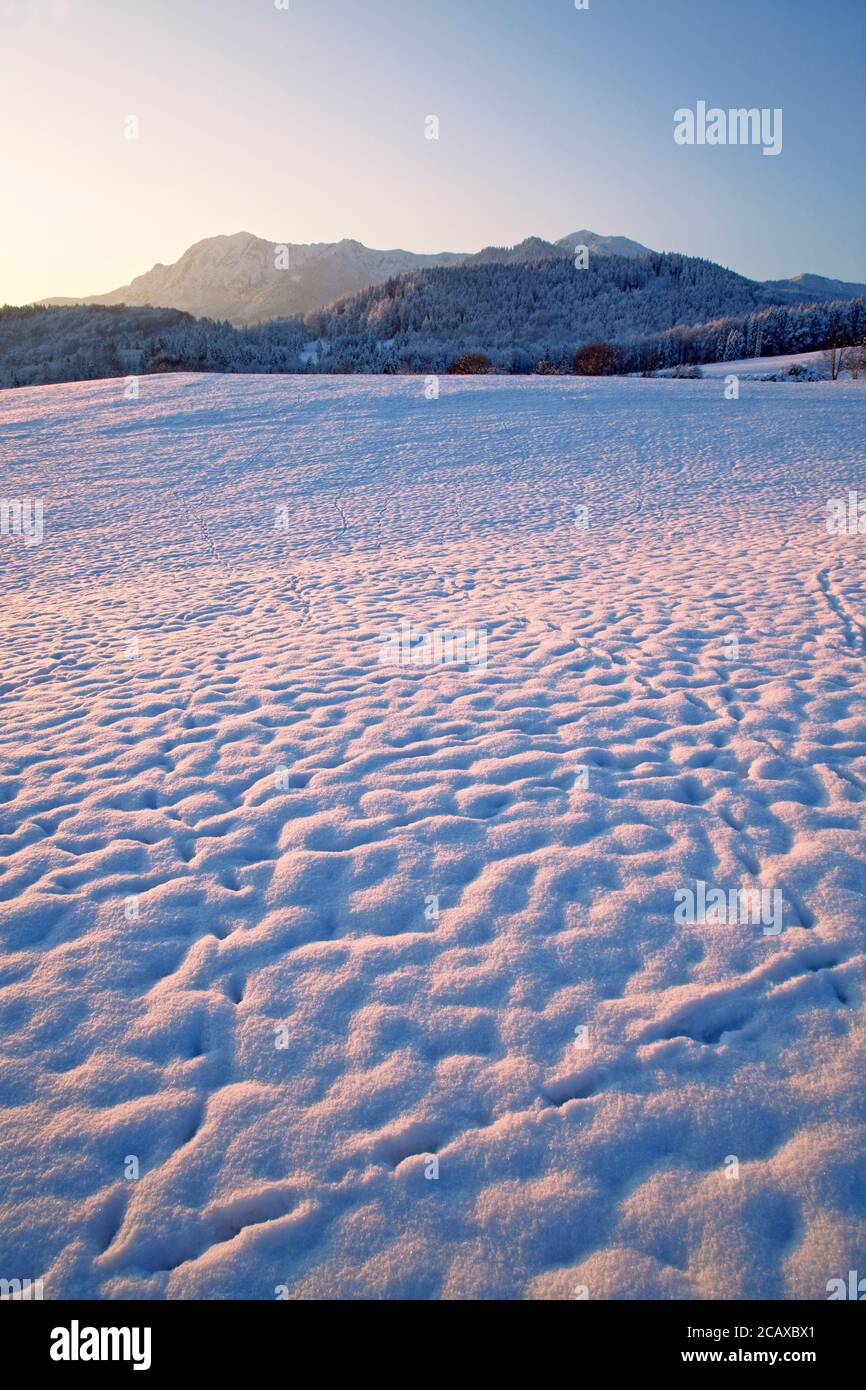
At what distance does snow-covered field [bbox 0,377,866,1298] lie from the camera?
2518 mm

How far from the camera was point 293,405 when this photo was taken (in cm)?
2353

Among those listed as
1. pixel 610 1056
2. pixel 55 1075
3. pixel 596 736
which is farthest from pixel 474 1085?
pixel 596 736

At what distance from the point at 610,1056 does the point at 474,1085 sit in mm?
654

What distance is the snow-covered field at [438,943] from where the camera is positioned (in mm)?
2518

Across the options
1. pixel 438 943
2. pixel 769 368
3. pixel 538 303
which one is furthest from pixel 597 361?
pixel 438 943

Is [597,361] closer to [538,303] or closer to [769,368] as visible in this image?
[769,368]

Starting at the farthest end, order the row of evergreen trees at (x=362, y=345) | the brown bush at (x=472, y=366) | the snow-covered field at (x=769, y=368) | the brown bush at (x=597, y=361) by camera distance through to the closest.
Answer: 1. the row of evergreen trees at (x=362, y=345)
2. the brown bush at (x=597, y=361)
3. the brown bush at (x=472, y=366)
4. the snow-covered field at (x=769, y=368)

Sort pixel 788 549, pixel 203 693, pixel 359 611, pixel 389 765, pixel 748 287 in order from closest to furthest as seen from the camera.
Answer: pixel 389 765 < pixel 203 693 < pixel 359 611 < pixel 788 549 < pixel 748 287

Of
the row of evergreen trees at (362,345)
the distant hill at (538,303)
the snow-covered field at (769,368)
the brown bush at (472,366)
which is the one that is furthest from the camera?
the distant hill at (538,303)

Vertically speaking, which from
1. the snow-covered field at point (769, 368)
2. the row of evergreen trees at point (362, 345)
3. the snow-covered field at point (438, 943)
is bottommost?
the snow-covered field at point (438, 943)

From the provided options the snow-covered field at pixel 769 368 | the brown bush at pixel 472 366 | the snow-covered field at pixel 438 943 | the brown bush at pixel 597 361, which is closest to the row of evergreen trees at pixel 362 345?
the brown bush at pixel 597 361

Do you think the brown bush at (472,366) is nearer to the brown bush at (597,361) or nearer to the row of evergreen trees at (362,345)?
the row of evergreen trees at (362,345)

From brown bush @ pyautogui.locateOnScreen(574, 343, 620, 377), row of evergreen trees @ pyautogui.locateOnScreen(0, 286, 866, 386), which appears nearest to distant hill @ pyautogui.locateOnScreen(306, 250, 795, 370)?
row of evergreen trees @ pyautogui.locateOnScreen(0, 286, 866, 386)
